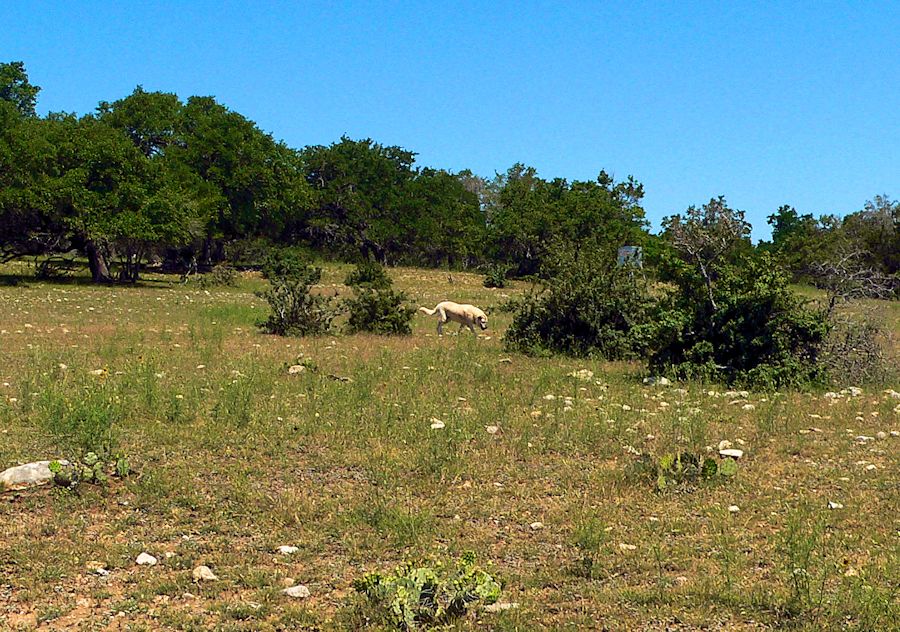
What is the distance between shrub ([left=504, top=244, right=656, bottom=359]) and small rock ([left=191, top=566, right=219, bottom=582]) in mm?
10725

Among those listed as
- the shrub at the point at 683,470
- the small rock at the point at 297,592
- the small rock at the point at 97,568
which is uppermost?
the shrub at the point at 683,470

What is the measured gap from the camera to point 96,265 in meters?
34.2

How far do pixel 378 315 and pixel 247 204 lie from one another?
29214 millimetres

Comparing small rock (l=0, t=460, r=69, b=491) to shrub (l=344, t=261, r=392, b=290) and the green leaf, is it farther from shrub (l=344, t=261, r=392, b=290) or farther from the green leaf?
shrub (l=344, t=261, r=392, b=290)

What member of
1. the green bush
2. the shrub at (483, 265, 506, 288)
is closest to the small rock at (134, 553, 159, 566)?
the green bush

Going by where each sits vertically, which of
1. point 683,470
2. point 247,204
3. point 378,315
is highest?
point 247,204

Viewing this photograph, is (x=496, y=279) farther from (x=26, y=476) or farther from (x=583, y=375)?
(x=26, y=476)

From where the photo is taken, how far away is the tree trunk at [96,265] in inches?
1326

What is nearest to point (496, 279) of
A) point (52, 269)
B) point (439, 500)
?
point (52, 269)

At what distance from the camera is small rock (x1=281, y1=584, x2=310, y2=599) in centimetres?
478

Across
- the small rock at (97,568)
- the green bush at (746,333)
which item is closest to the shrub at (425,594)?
the small rock at (97,568)

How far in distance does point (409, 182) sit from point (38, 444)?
51.4m

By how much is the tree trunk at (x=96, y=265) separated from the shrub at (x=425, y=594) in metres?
31.9

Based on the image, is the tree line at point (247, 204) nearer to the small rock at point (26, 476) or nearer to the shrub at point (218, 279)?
the shrub at point (218, 279)
